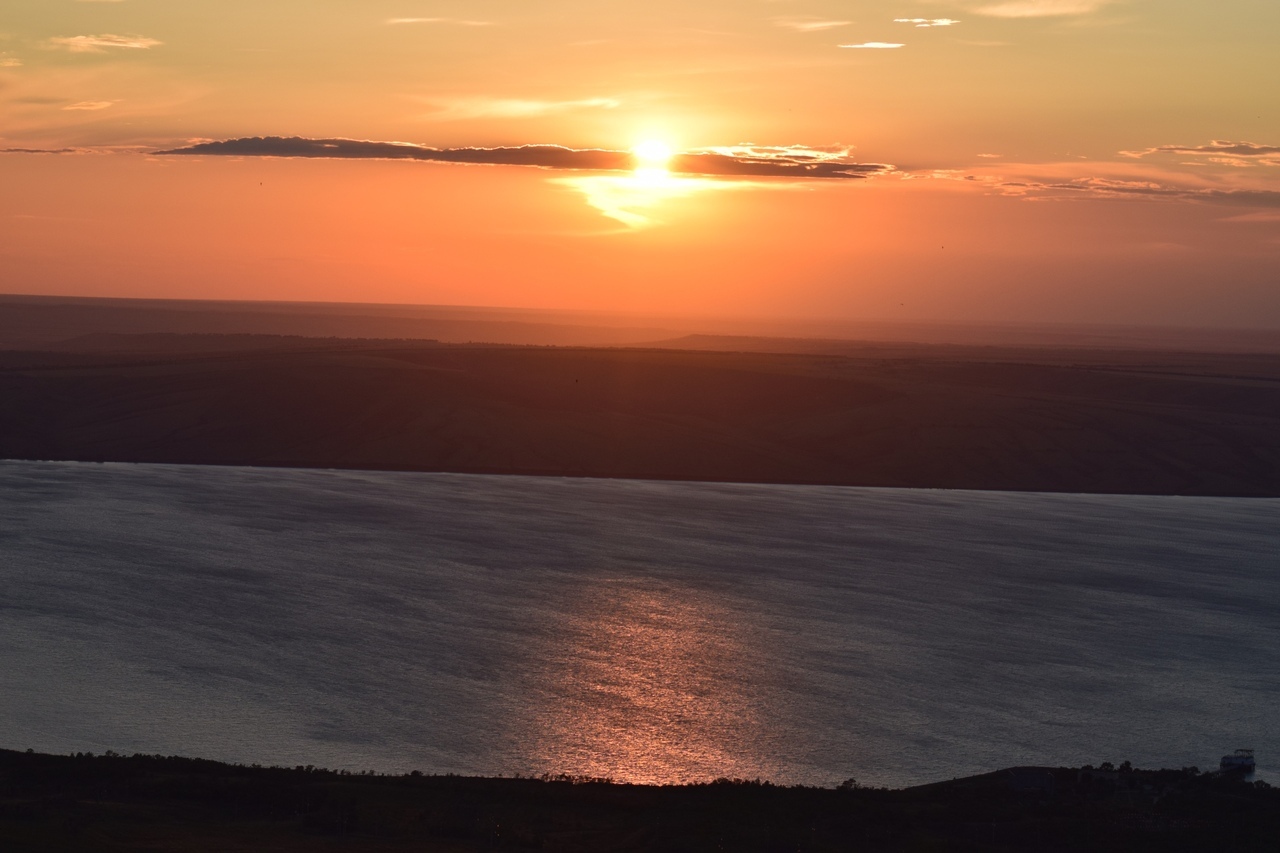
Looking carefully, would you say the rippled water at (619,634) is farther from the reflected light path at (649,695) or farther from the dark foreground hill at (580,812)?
the dark foreground hill at (580,812)

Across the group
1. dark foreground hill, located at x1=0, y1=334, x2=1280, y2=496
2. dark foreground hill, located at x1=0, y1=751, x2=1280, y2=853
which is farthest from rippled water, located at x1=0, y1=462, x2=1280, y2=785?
dark foreground hill, located at x1=0, y1=334, x2=1280, y2=496

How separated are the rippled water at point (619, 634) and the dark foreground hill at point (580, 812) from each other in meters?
2.13

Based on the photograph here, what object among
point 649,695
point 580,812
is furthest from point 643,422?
point 580,812

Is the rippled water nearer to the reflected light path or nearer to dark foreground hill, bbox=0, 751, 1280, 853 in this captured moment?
the reflected light path

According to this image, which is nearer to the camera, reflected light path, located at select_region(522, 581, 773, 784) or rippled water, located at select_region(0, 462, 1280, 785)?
reflected light path, located at select_region(522, 581, 773, 784)

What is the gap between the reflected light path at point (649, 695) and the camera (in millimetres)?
25984

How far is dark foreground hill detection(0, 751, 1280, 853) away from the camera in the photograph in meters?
20.8

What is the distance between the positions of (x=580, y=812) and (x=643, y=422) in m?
55.7

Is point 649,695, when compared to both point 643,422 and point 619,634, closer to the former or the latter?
point 619,634

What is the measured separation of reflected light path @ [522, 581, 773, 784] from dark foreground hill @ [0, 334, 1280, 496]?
31.1 meters

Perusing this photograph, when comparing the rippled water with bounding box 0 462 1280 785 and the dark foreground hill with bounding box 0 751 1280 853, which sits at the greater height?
the dark foreground hill with bounding box 0 751 1280 853

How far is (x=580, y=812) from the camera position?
22.5 m

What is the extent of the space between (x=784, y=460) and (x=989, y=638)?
116ft

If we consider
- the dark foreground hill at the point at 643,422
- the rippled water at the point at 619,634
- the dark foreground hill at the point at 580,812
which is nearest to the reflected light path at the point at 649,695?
the rippled water at the point at 619,634
